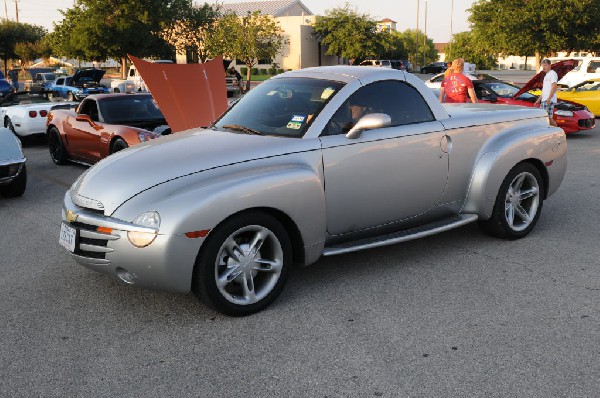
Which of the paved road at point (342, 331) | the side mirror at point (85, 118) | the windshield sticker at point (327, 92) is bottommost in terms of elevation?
the paved road at point (342, 331)

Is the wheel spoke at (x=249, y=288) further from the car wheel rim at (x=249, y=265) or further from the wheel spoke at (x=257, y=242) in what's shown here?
the wheel spoke at (x=257, y=242)

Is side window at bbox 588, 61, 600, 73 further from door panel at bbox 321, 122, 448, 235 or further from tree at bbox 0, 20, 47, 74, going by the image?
tree at bbox 0, 20, 47, 74

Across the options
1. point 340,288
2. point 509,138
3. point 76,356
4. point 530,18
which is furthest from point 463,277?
point 530,18

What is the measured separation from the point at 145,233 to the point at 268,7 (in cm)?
7694

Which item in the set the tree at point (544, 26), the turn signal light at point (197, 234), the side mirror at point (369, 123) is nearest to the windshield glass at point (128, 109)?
the side mirror at point (369, 123)

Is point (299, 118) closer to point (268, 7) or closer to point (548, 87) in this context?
point (548, 87)

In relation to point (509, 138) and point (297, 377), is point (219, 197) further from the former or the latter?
point (509, 138)

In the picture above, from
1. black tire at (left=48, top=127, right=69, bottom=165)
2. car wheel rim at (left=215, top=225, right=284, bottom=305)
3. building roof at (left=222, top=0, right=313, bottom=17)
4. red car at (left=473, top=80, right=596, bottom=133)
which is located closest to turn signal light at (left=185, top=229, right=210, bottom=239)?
car wheel rim at (left=215, top=225, right=284, bottom=305)

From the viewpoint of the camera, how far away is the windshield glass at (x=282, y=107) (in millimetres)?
4762

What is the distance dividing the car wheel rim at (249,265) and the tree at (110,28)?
38086 millimetres

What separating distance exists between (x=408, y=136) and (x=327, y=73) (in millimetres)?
874

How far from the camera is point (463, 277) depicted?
193 inches

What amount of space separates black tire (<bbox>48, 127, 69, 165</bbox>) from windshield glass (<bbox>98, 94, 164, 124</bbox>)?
1428 mm

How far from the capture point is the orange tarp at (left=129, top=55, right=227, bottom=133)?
926 centimetres
